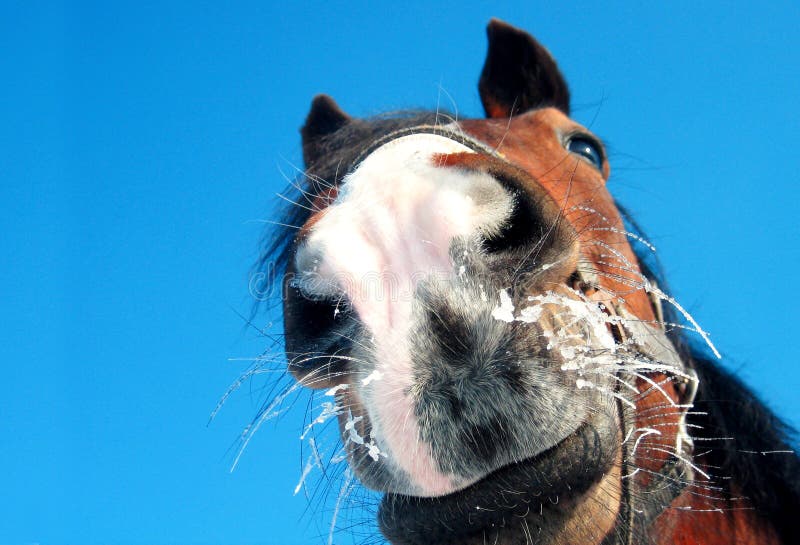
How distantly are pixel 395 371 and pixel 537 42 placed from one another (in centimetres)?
255

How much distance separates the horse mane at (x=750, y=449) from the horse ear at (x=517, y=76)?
4.60 ft

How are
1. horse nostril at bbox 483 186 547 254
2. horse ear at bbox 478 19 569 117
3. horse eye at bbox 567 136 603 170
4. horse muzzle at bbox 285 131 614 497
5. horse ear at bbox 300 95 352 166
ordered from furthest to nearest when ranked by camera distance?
1. horse ear at bbox 300 95 352 166
2. horse ear at bbox 478 19 569 117
3. horse eye at bbox 567 136 603 170
4. horse nostril at bbox 483 186 547 254
5. horse muzzle at bbox 285 131 614 497

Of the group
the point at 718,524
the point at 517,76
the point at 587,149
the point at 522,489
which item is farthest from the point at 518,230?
the point at 517,76

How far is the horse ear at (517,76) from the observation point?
3.28 metres

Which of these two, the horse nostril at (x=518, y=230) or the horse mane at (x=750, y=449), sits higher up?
the horse nostril at (x=518, y=230)

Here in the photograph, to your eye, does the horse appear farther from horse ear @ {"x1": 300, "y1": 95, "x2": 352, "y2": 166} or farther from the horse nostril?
horse ear @ {"x1": 300, "y1": 95, "x2": 352, "y2": 166}

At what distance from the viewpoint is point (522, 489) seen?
137 centimetres

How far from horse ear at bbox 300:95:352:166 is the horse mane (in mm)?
2070

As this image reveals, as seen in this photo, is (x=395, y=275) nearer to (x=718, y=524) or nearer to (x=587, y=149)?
(x=587, y=149)

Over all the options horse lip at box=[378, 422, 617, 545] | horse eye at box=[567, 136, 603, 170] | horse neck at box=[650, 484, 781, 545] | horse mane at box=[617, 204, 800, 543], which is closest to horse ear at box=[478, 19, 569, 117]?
horse eye at box=[567, 136, 603, 170]

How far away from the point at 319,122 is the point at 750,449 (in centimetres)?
279

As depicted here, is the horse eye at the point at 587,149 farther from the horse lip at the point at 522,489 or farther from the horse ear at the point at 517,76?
the horse lip at the point at 522,489

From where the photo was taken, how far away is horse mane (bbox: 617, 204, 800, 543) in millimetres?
2488

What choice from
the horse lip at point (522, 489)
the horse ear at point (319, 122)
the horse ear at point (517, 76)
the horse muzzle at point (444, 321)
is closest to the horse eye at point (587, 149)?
the horse ear at point (517, 76)
